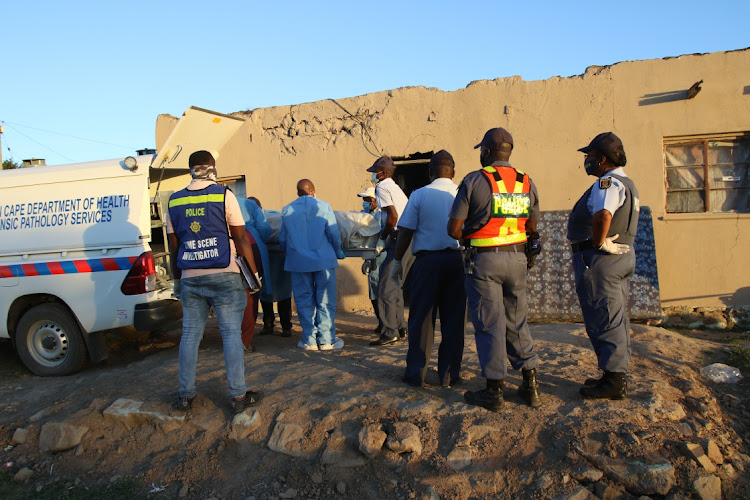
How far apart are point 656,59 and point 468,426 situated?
6.00 meters

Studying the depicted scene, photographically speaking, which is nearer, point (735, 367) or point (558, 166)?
point (735, 367)

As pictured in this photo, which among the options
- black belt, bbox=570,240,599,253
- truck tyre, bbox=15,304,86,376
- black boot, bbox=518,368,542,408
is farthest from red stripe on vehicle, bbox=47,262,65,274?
black belt, bbox=570,240,599,253

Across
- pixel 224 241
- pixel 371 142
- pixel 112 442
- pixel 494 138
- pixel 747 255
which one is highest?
pixel 371 142

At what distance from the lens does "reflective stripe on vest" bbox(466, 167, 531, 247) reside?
11.0ft

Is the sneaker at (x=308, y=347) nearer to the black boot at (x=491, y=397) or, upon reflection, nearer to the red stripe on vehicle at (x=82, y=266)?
the red stripe on vehicle at (x=82, y=266)

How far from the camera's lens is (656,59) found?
688cm

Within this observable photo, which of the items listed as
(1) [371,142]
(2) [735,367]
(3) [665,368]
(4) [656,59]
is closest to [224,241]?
(3) [665,368]

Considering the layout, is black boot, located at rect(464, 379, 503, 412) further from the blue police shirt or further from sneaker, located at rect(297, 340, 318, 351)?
sneaker, located at rect(297, 340, 318, 351)

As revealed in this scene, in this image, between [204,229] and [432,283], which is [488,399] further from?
[204,229]

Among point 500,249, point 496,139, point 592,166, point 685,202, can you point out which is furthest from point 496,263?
point 685,202

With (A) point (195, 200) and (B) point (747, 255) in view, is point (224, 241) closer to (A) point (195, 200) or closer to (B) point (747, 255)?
(A) point (195, 200)

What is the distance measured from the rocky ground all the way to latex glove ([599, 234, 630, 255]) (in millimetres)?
974

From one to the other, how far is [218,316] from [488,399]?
188cm

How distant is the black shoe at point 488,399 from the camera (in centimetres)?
335
